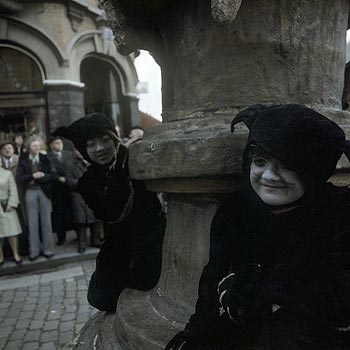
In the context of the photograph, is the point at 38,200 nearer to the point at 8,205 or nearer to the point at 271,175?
the point at 8,205

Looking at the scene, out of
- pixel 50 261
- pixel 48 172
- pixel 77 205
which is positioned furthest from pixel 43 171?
pixel 50 261

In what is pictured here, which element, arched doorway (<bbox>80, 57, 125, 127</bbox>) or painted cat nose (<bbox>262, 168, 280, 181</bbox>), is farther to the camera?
arched doorway (<bbox>80, 57, 125, 127</bbox>)

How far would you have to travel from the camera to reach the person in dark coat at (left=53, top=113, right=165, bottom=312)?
1.98 meters

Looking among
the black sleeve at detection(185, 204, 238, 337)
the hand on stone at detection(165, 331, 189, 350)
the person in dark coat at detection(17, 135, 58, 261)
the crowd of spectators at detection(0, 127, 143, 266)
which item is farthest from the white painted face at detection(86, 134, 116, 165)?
the person in dark coat at detection(17, 135, 58, 261)

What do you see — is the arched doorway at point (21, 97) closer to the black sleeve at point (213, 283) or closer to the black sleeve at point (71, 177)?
the black sleeve at point (71, 177)

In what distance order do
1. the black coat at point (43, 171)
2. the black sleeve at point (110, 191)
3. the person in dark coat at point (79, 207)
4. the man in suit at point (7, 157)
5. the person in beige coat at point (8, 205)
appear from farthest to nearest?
1. the person in dark coat at point (79, 207)
2. the man in suit at point (7, 157)
3. the black coat at point (43, 171)
4. the person in beige coat at point (8, 205)
5. the black sleeve at point (110, 191)

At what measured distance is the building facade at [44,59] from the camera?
8.28 metres

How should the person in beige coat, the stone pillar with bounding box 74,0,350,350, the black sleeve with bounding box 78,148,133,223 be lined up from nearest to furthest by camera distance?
the stone pillar with bounding box 74,0,350,350, the black sleeve with bounding box 78,148,133,223, the person in beige coat

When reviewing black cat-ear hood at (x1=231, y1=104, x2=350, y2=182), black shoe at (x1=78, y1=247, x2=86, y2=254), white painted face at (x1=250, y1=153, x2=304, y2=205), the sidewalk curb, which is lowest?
the sidewalk curb

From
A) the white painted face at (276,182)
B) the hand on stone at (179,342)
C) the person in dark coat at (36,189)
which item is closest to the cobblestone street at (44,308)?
the person in dark coat at (36,189)

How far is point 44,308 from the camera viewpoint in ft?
11.9

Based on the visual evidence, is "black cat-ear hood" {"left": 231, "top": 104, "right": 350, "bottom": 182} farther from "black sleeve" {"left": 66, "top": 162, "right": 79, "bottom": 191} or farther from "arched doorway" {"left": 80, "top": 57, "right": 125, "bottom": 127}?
"arched doorway" {"left": 80, "top": 57, "right": 125, "bottom": 127}

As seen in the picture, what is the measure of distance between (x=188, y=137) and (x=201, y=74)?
32cm

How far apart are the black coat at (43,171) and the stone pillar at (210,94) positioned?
3.58 metres
